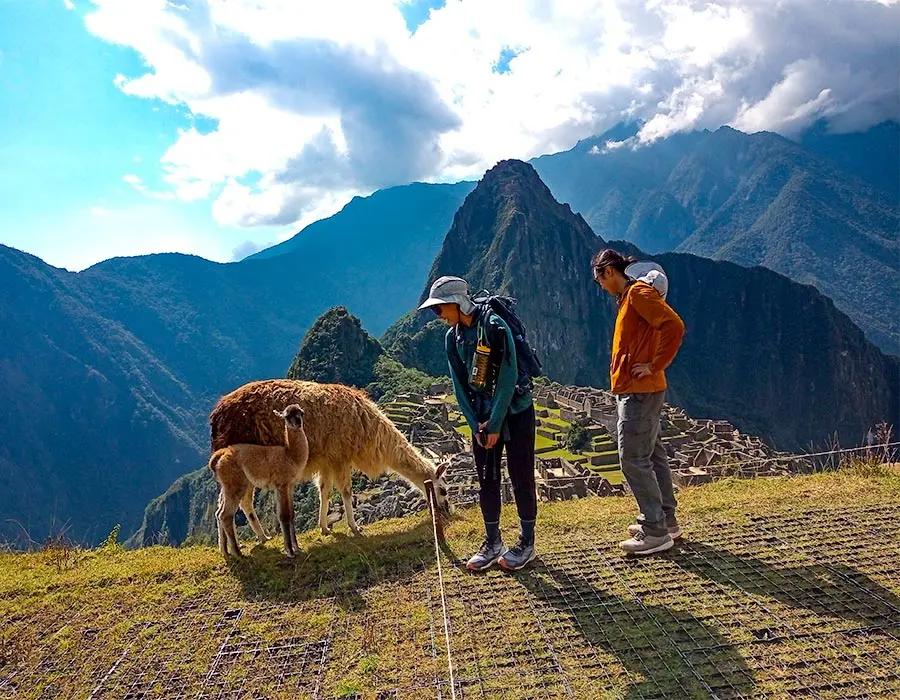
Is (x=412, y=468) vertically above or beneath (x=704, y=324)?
beneath

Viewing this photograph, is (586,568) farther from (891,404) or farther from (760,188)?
(760,188)

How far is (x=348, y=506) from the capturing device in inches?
215

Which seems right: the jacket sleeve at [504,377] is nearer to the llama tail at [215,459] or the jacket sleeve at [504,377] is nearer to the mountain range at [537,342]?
the llama tail at [215,459]

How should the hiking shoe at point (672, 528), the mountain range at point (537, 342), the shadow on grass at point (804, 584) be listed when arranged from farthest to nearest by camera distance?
the mountain range at point (537, 342), the hiking shoe at point (672, 528), the shadow on grass at point (804, 584)

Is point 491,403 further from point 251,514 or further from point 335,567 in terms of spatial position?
point 251,514

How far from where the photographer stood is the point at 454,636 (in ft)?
10.8

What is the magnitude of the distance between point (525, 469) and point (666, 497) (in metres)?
1.26

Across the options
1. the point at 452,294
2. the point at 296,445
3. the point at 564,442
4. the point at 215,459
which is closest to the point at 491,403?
the point at 452,294

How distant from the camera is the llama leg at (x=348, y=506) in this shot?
5398 mm

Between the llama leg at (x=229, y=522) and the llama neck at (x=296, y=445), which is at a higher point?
the llama neck at (x=296, y=445)

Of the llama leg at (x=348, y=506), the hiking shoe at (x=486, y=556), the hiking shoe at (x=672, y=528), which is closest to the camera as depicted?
the hiking shoe at (x=486, y=556)

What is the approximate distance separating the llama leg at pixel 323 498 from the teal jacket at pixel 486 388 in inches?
90.1

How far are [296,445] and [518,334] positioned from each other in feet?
7.40

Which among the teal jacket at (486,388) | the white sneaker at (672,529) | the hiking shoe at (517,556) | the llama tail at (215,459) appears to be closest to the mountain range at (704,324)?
the llama tail at (215,459)
